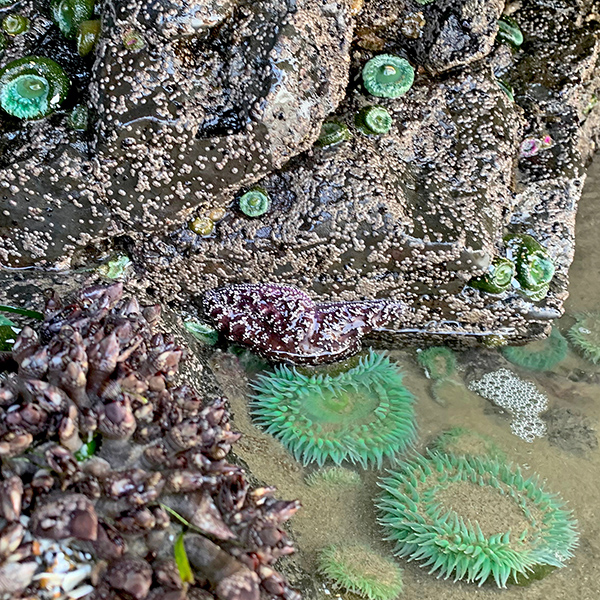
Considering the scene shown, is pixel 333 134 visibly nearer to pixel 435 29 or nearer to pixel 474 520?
pixel 435 29

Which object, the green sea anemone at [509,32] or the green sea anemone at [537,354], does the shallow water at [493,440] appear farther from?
the green sea anemone at [509,32]

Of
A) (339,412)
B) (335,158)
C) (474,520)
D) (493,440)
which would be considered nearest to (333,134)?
(335,158)

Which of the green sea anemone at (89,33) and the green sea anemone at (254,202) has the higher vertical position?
the green sea anemone at (89,33)

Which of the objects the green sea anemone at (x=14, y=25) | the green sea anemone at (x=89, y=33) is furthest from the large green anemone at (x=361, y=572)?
the green sea anemone at (x=14, y=25)

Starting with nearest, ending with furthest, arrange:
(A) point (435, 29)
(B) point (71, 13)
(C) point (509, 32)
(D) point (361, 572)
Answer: (D) point (361, 572), (B) point (71, 13), (A) point (435, 29), (C) point (509, 32)

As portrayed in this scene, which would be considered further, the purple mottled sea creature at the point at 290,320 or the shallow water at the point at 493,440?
the purple mottled sea creature at the point at 290,320

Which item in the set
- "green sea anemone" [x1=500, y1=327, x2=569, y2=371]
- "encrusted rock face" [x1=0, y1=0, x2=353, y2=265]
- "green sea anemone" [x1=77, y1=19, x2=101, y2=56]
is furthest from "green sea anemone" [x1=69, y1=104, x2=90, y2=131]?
"green sea anemone" [x1=500, y1=327, x2=569, y2=371]
